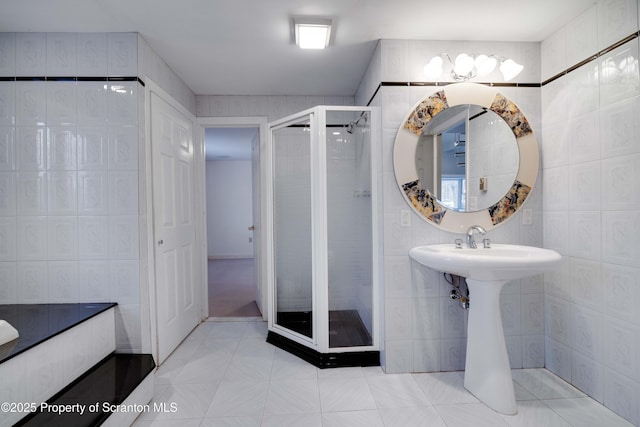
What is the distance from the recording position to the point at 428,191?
2.08m

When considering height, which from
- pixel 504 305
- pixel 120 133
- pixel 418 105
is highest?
pixel 418 105

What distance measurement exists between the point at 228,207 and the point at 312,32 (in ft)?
19.2

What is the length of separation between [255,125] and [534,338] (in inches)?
117

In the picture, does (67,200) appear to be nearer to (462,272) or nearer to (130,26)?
(130,26)

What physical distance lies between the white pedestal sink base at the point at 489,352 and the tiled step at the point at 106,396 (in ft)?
6.30

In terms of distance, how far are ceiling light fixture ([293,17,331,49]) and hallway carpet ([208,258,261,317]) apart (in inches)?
105

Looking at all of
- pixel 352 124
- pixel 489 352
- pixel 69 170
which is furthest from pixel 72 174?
pixel 489 352

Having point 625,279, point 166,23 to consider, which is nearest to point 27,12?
point 166,23

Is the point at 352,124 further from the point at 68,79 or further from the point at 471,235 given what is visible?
the point at 68,79

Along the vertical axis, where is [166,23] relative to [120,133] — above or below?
above

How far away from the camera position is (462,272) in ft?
5.51

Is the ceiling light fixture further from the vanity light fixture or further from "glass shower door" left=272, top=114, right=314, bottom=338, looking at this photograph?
the vanity light fixture

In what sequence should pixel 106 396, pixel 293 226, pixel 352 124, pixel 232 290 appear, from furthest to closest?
pixel 232 290 → pixel 293 226 → pixel 352 124 → pixel 106 396

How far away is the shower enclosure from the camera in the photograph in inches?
88.0
